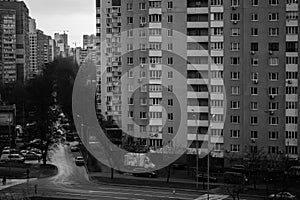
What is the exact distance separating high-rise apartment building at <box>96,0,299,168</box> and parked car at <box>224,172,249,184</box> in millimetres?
1143

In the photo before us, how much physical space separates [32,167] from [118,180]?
4.00 m

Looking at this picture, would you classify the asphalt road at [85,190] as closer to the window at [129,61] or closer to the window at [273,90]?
the window at [273,90]

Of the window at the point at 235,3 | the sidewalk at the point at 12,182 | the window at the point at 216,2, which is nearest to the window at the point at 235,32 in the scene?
the window at the point at 235,3

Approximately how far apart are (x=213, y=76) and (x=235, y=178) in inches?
161

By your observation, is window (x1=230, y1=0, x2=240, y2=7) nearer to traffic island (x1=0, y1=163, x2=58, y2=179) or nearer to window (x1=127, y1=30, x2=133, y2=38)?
window (x1=127, y1=30, x2=133, y2=38)

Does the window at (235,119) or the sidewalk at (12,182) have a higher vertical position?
the window at (235,119)

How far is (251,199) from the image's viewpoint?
Answer: 13875 millimetres

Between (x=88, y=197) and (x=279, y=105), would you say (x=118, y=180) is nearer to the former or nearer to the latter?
(x=88, y=197)

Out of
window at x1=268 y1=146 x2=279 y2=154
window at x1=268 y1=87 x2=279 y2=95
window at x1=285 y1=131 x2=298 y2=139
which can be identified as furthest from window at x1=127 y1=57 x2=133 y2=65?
window at x1=285 y1=131 x2=298 y2=139

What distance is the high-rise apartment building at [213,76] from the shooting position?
17.3 m

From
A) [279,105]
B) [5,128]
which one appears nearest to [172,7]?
[279,105]

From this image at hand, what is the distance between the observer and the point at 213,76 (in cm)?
1811

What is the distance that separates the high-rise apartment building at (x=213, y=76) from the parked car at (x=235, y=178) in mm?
1143

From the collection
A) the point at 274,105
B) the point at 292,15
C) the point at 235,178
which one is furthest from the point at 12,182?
the point at 292,15
